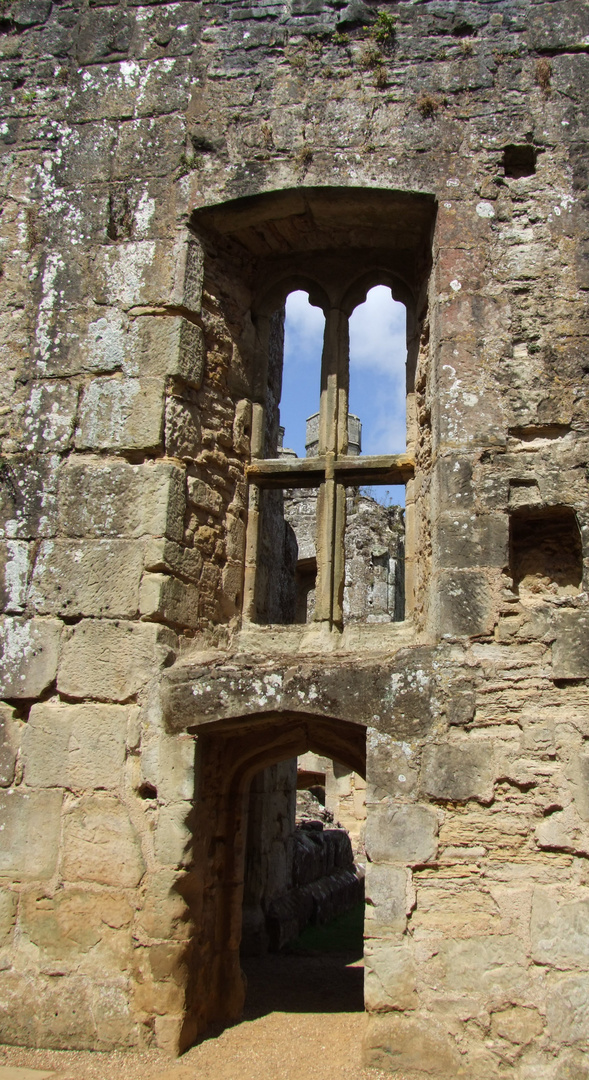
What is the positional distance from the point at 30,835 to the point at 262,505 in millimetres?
2289

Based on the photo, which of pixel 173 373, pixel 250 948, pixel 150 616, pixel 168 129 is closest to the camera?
pixel 150 616

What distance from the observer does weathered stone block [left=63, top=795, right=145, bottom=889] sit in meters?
4.55

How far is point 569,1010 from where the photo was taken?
4.05m

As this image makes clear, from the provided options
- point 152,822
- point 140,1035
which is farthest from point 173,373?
point 140,1035

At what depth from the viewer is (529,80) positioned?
5.32 metres

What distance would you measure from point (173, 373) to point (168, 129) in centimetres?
159

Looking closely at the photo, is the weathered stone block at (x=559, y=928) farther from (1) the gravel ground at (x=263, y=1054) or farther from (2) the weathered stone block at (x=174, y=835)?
(2) the weathered stone block at (x=174, y=835)

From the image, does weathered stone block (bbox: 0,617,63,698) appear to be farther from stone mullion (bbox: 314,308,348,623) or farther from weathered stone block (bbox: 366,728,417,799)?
weathered stone block (bbox: 366,728,417,799)

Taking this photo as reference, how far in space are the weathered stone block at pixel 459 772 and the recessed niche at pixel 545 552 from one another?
834 millimetres

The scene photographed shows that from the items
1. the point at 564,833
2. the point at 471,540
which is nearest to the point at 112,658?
the point at 471,540

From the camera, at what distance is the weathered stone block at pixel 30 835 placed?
182 inches

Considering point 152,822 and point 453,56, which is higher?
point 453,56

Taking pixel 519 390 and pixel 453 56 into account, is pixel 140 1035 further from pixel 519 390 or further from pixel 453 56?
pixel 453 56

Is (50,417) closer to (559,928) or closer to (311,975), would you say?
(559,928)
